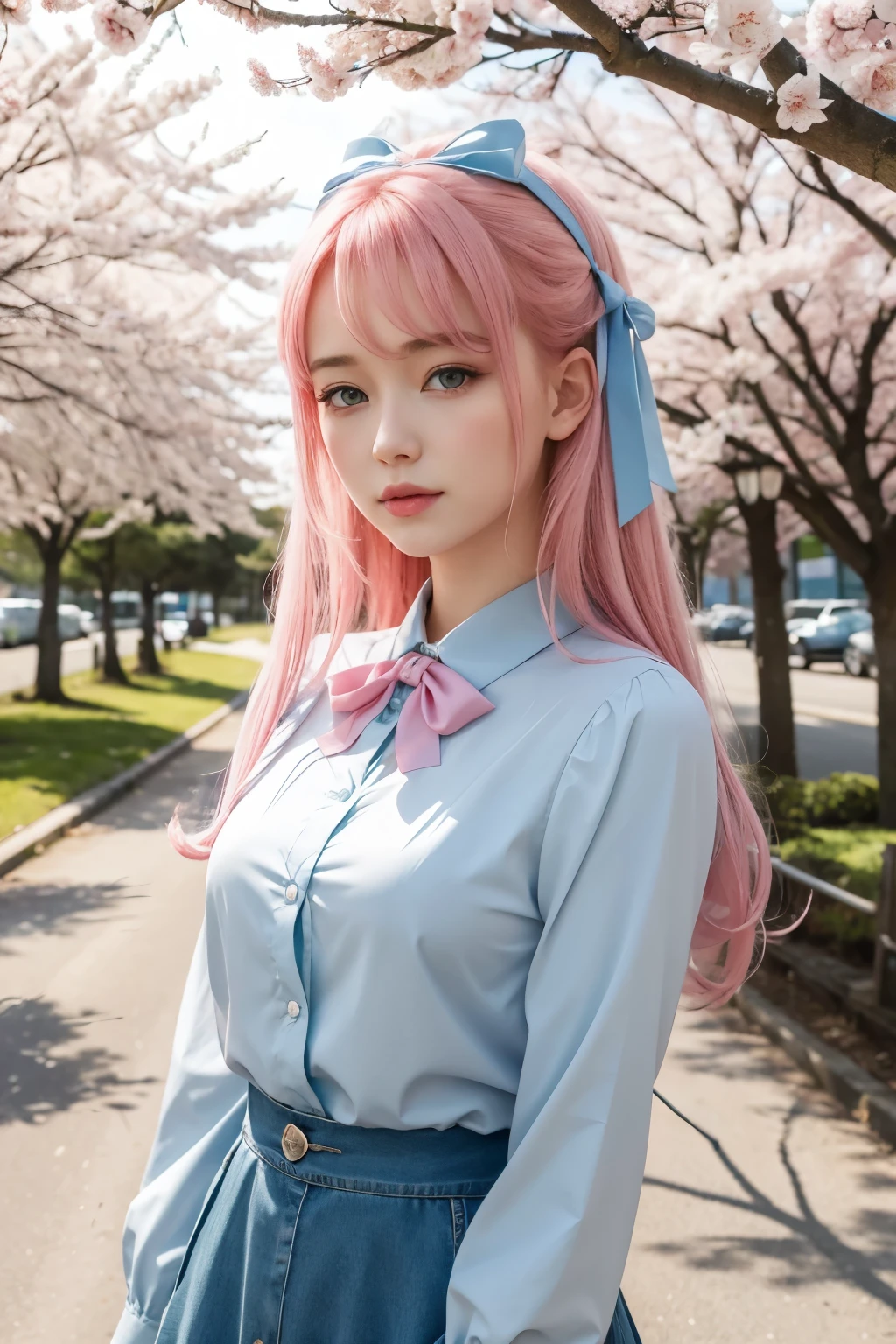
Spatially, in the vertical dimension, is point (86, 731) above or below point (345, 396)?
below

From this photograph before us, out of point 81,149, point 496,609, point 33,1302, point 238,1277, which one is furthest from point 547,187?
point 81,149

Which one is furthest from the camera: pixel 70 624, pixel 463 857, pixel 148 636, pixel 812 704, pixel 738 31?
pixel 70 624

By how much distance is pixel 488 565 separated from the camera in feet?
5.22

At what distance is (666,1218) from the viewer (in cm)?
358

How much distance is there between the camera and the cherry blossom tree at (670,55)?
178 cm

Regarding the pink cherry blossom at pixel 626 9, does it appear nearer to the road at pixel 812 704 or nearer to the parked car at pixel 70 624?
the road at pixel 812 704

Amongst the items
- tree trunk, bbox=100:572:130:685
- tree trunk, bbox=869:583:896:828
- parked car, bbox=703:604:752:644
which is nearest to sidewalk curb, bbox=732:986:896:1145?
tree trunk, bbox=869:583:896:828

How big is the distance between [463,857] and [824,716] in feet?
59.6

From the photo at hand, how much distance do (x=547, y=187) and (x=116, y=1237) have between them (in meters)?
3.11

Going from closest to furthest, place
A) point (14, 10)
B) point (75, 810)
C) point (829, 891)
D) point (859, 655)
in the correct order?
point (14, 10), point (829, 891), point (75, 810), point (859, 655)

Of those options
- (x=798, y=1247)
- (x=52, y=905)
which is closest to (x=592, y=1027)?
(x=798, y=1247)

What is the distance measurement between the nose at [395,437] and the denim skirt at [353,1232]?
30.7 inches

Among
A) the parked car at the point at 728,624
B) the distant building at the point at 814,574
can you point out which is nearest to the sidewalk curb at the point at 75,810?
the parked car at the point at 728,624

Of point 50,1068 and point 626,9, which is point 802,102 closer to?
point 626,9
